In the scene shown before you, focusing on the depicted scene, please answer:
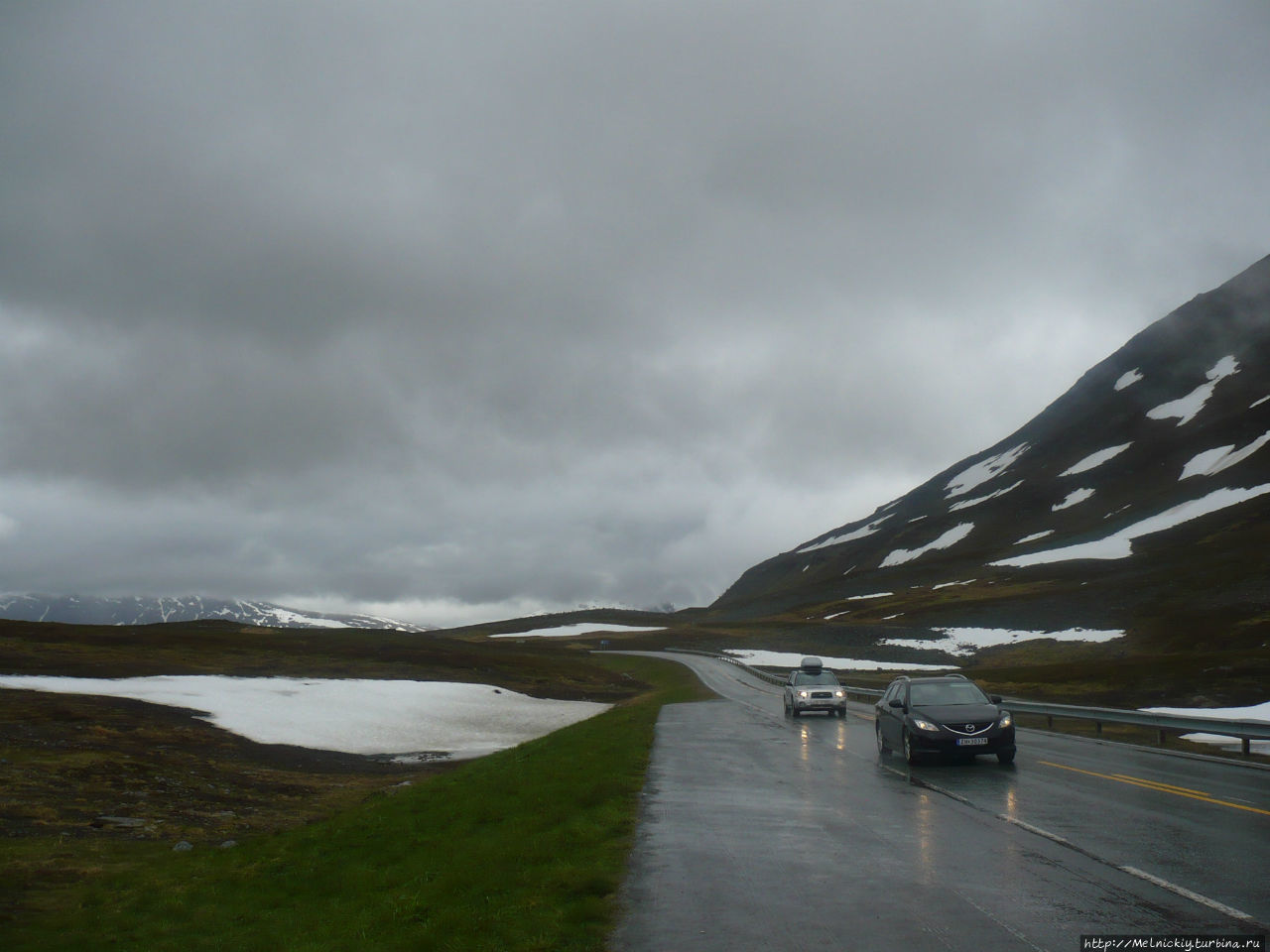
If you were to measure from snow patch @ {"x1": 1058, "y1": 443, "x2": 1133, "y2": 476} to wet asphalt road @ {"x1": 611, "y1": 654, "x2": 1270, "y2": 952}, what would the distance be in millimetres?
159158

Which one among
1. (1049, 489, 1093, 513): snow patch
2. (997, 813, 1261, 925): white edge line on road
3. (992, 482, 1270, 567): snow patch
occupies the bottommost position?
(997, 813, 1261, 925): white edge line on road

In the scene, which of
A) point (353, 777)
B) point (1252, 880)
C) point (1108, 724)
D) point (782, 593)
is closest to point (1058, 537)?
point (782, 593)

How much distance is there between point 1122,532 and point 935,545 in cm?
4773

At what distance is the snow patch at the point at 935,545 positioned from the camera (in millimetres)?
163250

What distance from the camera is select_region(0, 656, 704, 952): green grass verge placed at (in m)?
8.41

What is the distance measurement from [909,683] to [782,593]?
17432 cm

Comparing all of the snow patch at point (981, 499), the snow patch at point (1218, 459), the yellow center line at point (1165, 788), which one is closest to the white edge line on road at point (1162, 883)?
the yellow center line at point (1165, 788)

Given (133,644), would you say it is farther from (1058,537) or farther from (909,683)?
(1058,537)

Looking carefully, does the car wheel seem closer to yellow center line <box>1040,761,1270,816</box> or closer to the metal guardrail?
yellow center line <box>1040,761,1270,816</box>

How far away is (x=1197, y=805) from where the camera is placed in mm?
13688

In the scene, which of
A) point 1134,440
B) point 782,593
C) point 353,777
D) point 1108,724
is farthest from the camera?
point 782,593

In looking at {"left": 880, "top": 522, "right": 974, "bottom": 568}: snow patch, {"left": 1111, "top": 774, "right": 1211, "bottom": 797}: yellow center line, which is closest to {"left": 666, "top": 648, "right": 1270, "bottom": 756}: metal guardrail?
{"left": 1111, "top": 774, "right": 1211, "bottom": 797}: yellow center line

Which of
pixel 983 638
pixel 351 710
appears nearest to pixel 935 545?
pixel 983 638

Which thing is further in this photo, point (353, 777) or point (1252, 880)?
point (353, 777)
